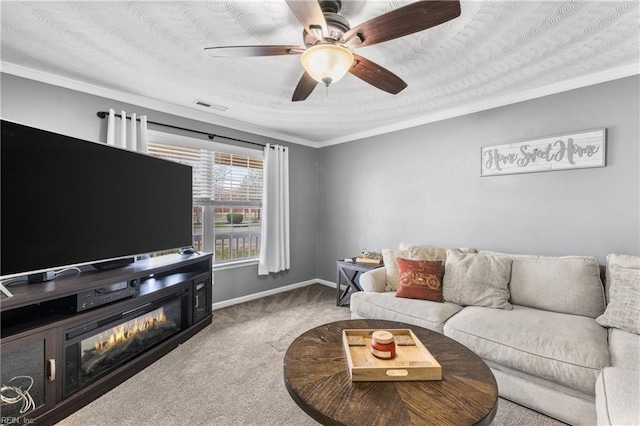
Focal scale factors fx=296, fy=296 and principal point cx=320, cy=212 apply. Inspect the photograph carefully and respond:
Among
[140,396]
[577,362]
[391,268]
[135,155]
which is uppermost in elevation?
[135,155]

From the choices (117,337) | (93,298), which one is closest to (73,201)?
(93,298)

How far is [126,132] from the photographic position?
2887 millimetres

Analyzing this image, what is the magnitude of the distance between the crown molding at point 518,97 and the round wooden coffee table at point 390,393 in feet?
8.46

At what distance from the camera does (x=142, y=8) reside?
174cm

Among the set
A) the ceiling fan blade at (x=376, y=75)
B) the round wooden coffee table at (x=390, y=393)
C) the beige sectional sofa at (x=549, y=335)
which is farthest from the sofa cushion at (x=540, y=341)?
the ceiling fan blade at (x=376, y=75)

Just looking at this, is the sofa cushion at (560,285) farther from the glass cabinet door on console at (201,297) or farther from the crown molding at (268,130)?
the glass cabinet door on console at (201,297)

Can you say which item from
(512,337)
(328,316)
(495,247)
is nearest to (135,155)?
(328,316)

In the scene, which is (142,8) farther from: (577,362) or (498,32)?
(577,362)

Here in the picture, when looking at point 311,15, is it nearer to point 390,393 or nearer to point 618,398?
point 390,393

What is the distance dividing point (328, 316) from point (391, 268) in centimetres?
98

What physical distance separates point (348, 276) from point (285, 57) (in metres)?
2.58

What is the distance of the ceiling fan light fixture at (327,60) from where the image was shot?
1.55m

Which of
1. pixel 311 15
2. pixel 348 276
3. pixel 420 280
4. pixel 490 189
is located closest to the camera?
pixel 311 15

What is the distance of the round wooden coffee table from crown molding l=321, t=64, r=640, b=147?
258cm
